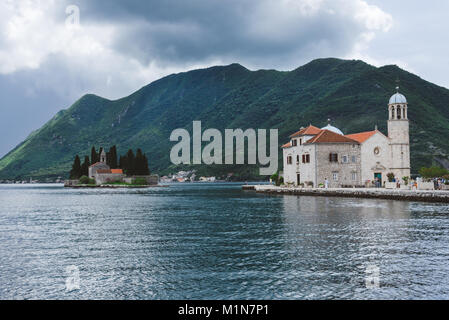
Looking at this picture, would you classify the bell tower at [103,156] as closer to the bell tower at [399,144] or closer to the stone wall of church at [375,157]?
the stone wall of church at [375,157]

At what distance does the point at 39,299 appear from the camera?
Result: 14.2m

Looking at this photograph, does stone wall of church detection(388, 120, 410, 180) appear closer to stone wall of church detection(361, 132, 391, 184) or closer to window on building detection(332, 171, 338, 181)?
stone wall of church detection(361, 132, 391, 184)

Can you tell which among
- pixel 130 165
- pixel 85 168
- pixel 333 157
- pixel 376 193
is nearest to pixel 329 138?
pixel 333 157

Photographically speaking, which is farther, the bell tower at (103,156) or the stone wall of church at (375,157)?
the bell tower at (103,156)

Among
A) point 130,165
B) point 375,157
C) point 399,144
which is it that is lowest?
point 375,157

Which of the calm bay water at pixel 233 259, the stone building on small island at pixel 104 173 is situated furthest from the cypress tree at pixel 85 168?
the calm bay water at pixel 233 259

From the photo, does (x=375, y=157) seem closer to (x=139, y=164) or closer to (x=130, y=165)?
(x=139, y=164)

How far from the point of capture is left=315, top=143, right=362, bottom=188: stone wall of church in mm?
73750

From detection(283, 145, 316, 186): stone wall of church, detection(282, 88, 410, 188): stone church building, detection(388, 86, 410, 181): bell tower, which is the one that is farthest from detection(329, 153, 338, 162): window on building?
detection(388, 86, 410, 181): bell tower

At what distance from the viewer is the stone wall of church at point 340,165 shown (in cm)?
7375

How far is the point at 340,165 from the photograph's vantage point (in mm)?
74375
